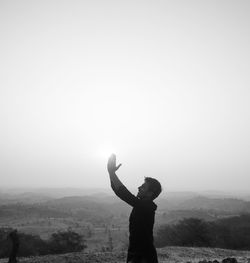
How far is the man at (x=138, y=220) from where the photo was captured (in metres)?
3.80

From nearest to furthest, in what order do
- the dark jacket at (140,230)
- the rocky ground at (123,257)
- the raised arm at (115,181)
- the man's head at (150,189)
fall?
the raised arm at (115,181) < the dark jacket at (140,230) < the man's head at (150,189) < the rocky ground at (123,257)

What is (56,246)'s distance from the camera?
27781 millimetres

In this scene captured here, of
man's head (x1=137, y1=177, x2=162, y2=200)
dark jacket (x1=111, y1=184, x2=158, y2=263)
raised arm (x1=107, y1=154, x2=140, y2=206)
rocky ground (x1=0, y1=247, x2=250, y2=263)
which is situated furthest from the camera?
rocky ground (x1=0, y1=247, x2=250, y2=263)

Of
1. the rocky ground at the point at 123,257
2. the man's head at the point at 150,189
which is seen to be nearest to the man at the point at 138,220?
the man's head at the point at 150,189

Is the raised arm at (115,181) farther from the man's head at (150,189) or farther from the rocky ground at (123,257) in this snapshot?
the rocky ground at (123,257)

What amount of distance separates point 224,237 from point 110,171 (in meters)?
32.7

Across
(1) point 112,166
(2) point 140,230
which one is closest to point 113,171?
(1) point 112,166

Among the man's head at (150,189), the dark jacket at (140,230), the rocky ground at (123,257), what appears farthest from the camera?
the rocky ground at (123,257)

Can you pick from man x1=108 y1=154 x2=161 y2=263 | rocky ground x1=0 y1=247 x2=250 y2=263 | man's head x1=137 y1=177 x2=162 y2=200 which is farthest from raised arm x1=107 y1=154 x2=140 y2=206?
rocky ground x1=0 y1=247 x2=250 y2=263

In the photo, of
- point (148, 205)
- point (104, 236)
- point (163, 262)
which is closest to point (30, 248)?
point (163, 262)

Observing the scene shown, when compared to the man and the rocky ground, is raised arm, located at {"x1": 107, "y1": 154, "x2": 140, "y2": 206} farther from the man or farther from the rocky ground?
the rocky ground

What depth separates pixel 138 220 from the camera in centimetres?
396

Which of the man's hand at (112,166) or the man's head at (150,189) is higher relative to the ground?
the man's hand at (112,166)

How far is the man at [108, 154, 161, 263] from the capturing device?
380 cm
